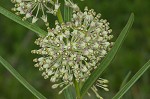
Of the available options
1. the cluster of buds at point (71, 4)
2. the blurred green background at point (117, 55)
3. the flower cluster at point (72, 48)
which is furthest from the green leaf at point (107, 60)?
the blurred green background at point (117, 55)

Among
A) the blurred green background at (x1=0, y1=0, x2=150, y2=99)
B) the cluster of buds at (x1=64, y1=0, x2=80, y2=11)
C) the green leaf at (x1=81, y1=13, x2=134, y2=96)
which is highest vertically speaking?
the cluster of buds at (x1=64, y1=0, x2=80, y2=11)

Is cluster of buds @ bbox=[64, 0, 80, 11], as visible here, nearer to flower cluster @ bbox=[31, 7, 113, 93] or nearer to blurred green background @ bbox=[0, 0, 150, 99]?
flower cluster @ bbox=[31, 7, 113, 93]

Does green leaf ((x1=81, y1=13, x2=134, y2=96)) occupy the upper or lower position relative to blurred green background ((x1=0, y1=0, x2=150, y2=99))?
upper

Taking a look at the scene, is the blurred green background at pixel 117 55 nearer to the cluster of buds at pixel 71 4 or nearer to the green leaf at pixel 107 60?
the green leaf at pixel 107 60

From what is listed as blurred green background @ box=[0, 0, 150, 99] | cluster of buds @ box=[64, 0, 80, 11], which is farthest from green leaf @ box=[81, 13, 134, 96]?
blurred green background @ box=[0, 0, 150, 99]

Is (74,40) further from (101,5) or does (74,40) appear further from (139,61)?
(101,5)

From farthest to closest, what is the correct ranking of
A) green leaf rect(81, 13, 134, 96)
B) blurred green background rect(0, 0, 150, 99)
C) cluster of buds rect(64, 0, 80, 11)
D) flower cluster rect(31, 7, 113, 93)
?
blurred green background rect(0, 0, 150, 99), green leaf rect(81, 13, 134, 96), cluster of buds rect(64, 0, 80, 11), flower cluster rect(31, 7, 113, 93)

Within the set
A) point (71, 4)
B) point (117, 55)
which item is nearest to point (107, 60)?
point (71, 4)
